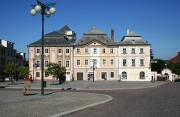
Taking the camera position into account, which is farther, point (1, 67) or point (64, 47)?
point (1, 67)

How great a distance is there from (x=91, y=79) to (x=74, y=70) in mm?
4683

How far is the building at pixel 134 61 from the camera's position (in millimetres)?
83375

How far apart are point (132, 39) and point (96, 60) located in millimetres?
10691

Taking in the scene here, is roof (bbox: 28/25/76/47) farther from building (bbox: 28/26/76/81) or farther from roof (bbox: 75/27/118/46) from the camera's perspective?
roof (bbox: 75/27/118/46)

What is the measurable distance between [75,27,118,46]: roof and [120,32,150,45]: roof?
3028mm

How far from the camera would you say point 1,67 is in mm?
95562

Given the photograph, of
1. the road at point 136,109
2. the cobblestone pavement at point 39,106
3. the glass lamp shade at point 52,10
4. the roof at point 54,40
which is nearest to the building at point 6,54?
the roof at point 54,40

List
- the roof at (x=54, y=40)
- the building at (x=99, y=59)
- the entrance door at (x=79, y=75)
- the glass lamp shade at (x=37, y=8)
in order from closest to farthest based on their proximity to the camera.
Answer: the glass lamp shade at (x=37, y=8), the building at (x=99, y=59), the entrance door at (x=79, y=75), the roof at (x=54, y=40)

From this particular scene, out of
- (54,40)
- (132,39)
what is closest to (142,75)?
(132,39)

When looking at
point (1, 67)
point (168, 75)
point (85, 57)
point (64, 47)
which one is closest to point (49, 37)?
point (64, 47)

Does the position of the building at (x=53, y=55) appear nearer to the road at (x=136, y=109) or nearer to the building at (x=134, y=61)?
the building at (x=134, y=61)

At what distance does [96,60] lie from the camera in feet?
275

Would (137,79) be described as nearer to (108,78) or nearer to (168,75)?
(108,78)

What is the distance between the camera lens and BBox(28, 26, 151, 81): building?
83500 mm
